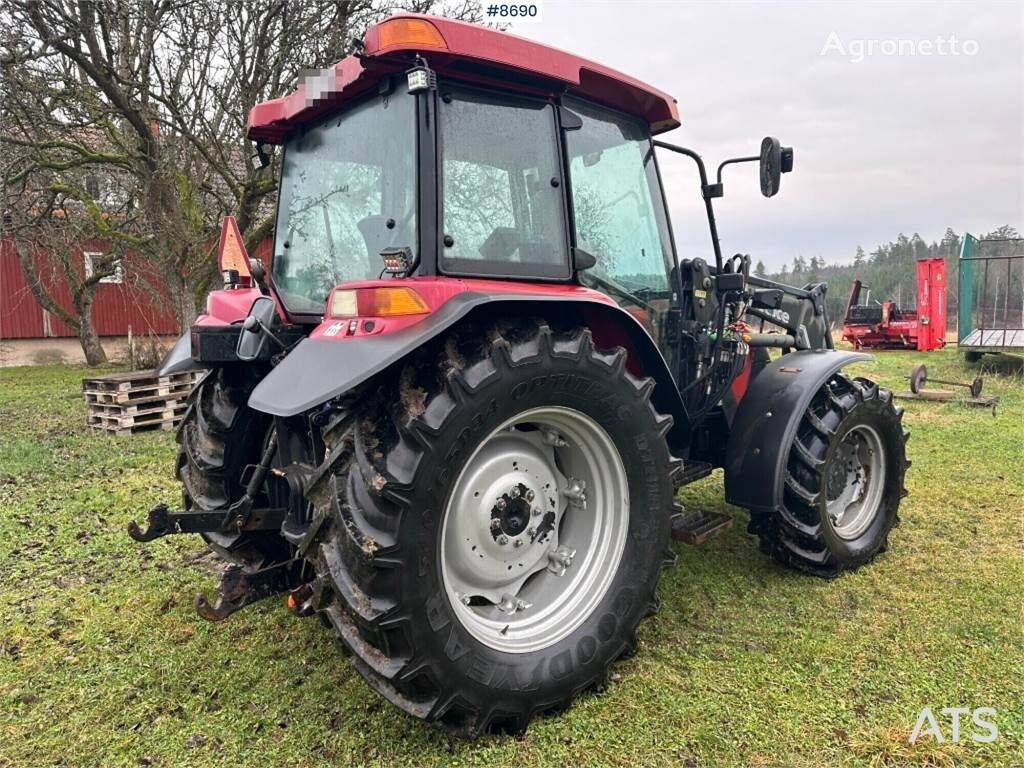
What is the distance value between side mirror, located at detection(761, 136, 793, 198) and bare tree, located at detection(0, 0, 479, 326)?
804 centimetres

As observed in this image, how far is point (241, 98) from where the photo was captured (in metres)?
9.64

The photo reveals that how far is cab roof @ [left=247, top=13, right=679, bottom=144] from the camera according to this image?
2197 mm

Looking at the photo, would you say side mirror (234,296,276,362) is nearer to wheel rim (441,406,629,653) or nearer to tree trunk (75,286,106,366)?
wheel rim (441,406,629,653)

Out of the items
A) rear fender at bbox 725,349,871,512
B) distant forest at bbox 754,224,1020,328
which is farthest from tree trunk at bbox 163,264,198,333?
distant forest at bbox 754,224,1020,328

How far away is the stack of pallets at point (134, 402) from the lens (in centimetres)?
710

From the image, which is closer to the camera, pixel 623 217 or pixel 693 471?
pixel 623 217

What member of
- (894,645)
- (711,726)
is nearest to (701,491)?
(894,645)

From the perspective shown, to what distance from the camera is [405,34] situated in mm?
2162

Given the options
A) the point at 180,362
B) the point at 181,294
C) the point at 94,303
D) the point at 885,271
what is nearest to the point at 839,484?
the point at 180,362

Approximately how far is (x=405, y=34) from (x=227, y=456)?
1983mm

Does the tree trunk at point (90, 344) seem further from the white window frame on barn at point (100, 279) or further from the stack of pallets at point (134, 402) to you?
the stack of pallets at point (134, 402)

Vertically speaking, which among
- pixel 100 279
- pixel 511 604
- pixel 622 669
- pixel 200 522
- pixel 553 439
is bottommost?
pixel 622 669

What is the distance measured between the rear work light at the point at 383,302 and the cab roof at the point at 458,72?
2.54 ft

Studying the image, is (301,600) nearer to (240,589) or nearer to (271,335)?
(240,589)
